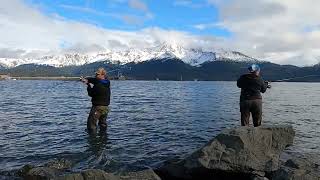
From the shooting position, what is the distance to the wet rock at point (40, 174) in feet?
40.8

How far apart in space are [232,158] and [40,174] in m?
5.41

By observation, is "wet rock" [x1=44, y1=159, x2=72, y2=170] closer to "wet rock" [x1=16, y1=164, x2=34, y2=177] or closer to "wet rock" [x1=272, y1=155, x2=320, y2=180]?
"wet rock" [x1=16, y1=164, x2=34, y2=177]

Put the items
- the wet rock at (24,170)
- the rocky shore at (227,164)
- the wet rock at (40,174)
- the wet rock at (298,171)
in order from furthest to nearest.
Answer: the wet rock at (24,170) → the wet rock at (40,174) → the rocky shore at (227,164) → the wet rock at (298,171)

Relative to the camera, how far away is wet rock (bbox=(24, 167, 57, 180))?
40.8 feet

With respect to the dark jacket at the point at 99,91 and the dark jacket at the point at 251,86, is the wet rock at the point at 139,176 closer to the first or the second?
the dark jacket at the point at 251,86

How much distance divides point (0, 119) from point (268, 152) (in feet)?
61.2

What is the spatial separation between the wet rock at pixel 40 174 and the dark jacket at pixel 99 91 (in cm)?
660

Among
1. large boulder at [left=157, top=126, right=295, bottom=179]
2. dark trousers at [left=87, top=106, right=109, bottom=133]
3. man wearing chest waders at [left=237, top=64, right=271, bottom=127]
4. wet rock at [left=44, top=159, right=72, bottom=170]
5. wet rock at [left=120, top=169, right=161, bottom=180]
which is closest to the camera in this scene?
wet rock at [left=120, top=169, right=161, bottom=180]

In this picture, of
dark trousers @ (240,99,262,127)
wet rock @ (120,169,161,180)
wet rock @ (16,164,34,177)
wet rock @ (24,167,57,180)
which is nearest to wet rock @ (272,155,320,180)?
wet rock @ (120,169,161,180)

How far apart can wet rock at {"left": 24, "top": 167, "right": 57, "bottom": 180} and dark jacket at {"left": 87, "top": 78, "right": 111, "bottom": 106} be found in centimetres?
Answer: 660

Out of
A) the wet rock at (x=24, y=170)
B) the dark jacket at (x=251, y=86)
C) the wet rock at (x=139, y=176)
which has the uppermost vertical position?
the dark jacket at (x=251, y=86)

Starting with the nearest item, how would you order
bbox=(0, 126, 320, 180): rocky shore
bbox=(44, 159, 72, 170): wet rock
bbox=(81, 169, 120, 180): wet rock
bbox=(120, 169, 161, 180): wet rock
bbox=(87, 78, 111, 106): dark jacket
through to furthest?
bbox=(81, 169, 120, 180): wet rock → bbox=(120, 169, 161, 180): wet rock → bbox=(0, 126, 320, 180): rocky shore → bbox=(44, 159, 72, 170): wet rock → bbox=(87, 78, 111, 106): dark jacket

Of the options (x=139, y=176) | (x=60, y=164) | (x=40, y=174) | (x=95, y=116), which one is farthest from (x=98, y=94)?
(x=139, y=176)

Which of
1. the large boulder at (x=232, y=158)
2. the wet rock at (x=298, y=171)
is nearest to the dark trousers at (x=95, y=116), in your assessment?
the large boulder at (x=232, y=158)
